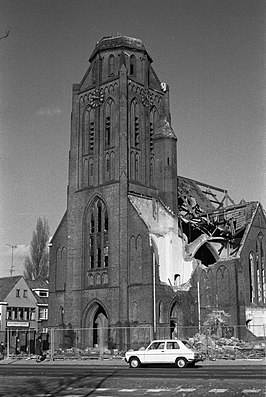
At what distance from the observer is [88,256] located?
55688mm

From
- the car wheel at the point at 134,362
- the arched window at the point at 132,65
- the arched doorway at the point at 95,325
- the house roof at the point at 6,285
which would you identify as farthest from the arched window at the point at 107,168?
the car wheel at the point at 134,362

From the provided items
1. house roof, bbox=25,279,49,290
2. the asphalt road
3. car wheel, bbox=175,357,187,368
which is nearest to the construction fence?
car wheel, bbox=175,357,187,368

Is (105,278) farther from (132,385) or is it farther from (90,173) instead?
(132,385)

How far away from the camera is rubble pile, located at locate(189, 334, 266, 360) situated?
39.0m

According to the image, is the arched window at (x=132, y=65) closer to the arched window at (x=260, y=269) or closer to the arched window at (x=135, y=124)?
the arched window at (x=135, y=124)

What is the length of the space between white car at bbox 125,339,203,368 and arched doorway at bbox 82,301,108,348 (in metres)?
22.1

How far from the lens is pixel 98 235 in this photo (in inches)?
2169

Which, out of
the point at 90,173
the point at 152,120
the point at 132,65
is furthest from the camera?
the point at 152,120

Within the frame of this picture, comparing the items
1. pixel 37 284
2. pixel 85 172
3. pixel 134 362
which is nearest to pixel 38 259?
pixel 37 284

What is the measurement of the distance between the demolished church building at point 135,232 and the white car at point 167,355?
18.5 meters

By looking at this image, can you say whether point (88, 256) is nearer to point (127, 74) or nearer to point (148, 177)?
point (148, 177)

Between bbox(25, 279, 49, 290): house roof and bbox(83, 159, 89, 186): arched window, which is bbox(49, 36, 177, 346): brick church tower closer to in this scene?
bbox(83, 159, 89, 186): arched window

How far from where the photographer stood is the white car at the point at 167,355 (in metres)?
30.3

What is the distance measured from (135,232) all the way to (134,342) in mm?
9335
